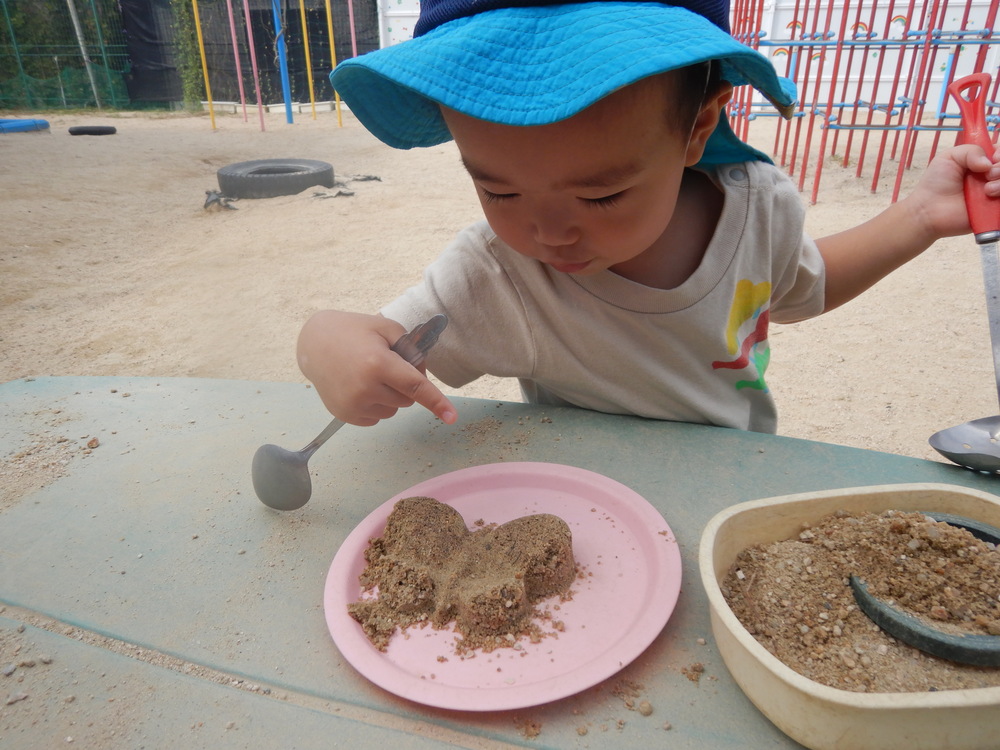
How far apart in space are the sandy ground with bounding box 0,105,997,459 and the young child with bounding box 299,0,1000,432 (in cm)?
126

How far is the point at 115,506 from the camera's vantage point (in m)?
0.83

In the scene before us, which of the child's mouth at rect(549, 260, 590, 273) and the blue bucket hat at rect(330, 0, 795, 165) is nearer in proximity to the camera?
the blue bucket hat at rect(330, 0, 795, 165)

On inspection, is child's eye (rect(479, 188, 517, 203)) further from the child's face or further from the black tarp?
the black tarp

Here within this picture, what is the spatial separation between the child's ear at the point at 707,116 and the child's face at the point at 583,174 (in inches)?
1.2

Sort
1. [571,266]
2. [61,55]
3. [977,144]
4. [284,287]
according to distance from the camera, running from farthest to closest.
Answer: [61,55]
[284,287]
[977,144]
[571,266]

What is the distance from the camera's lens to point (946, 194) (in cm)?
99

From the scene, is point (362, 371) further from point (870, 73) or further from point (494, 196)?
point (870, 73)

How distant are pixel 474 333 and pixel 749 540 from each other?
1.73ft

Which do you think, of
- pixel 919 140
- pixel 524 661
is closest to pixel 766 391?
pixel 524 661

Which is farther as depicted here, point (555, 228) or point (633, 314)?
point (633, 314)

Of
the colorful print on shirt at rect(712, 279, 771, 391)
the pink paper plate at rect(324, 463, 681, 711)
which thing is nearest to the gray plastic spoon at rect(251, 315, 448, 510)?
the pink paper plate at rect(324, 463, 681, 711)

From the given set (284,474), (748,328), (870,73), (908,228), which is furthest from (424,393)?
(870,73)

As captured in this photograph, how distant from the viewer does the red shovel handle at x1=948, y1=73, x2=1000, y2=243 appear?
885mm

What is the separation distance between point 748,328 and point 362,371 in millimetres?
646
